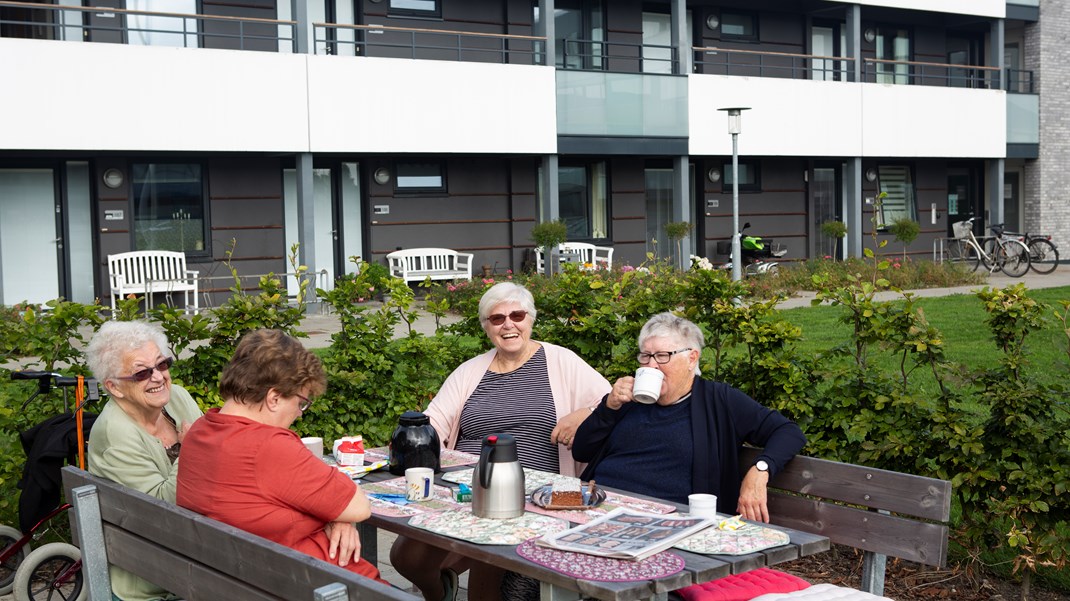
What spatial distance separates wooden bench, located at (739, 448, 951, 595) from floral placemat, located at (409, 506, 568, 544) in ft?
3.51

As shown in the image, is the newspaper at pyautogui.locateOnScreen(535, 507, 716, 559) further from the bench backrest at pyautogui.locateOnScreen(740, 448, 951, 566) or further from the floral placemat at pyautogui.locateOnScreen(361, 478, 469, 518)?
the bench backrest at pyautogui.locateOnScreen(740, 448, 951, 566)

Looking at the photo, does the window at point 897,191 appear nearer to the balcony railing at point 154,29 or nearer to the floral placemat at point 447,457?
the balcony railing at point 154,29

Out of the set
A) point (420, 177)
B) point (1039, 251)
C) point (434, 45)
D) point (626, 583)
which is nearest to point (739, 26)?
point (434, 45)

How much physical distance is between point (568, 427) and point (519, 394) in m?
0.32

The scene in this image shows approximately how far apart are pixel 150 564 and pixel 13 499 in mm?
2164

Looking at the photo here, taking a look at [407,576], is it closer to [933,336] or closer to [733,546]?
[733,546]

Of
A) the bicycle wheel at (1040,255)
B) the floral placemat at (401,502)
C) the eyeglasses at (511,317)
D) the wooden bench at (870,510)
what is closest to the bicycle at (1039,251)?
the bicycle wheel at (1040,255)

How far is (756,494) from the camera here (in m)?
4.10

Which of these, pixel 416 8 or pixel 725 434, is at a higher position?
pixel 416 8

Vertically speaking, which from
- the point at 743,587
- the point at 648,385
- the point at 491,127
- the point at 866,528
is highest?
the point at 491,127

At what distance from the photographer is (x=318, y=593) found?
8.37 feet

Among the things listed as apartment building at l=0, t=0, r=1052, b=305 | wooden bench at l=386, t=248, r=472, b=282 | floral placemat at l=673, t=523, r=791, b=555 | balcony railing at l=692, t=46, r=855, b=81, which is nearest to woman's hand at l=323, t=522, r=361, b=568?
floral placemat at l=673, t=523, r=791, b=555

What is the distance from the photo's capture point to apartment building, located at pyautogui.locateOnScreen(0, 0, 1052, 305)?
16250mm

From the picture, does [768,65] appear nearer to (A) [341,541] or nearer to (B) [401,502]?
(B) [401,502]
